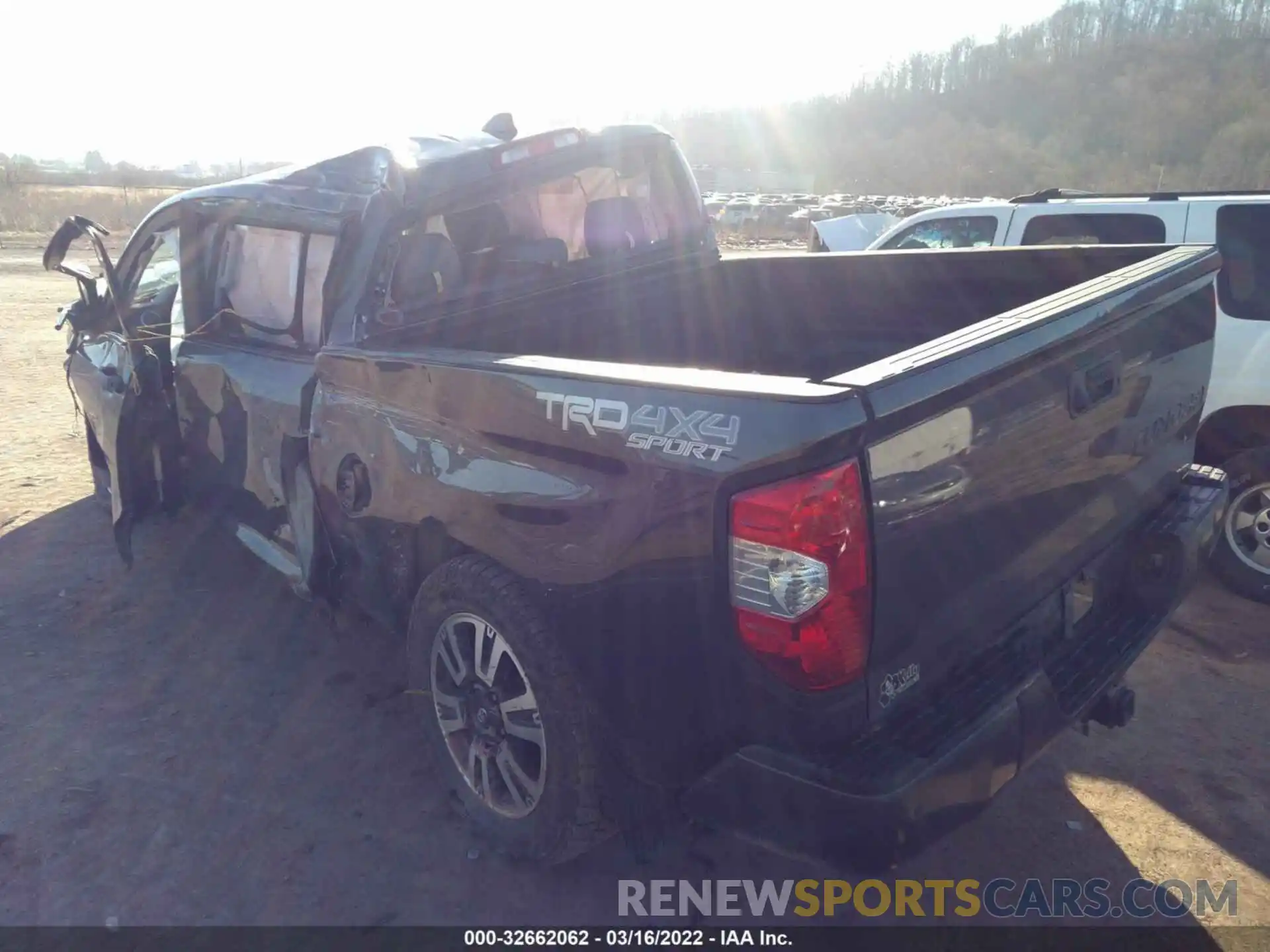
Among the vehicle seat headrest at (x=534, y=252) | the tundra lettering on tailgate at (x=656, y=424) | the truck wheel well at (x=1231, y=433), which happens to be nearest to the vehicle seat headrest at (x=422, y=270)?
the vehicle seat headrest at (x=534, y=252)

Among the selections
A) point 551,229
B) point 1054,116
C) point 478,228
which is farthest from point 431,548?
point 1054,116

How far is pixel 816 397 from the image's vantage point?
6.29ft

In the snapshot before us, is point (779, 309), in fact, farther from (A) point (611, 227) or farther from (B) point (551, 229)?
(B) point (551, 229)

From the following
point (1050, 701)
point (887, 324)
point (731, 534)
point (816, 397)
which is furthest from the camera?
point (887, 324)

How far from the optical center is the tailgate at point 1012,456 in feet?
6.70

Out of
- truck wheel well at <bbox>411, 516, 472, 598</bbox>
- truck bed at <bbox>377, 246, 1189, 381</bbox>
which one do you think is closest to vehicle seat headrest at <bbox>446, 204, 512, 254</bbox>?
truck bed at <bbox>377, 246, 1189, 381</bbox>

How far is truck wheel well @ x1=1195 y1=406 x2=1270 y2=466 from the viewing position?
15.9 feet

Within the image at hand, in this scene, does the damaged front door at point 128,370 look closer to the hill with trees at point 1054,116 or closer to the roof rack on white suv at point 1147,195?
Result: the roof rack on white suv at point 1147,195

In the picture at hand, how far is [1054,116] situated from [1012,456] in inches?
3767

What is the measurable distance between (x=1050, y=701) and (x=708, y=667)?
3.04 feet

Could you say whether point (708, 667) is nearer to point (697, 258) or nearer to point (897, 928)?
point (897, 928)

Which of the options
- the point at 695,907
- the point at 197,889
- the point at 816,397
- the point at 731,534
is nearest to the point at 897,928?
the point at 695,907

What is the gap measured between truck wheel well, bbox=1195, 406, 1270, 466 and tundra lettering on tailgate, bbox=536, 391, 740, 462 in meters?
3.89

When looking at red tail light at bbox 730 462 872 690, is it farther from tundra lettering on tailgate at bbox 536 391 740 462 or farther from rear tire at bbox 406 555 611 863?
rear tire at bbox 406 555 611 863
